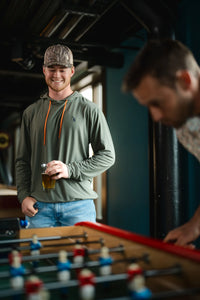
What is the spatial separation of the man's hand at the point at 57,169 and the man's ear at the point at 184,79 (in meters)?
0.97

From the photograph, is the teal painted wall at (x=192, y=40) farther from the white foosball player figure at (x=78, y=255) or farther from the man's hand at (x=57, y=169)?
the white foosball player figure at (x=78, y=255)

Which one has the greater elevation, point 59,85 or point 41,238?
point 59,85

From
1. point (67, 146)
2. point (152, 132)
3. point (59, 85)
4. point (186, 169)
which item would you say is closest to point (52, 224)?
point (67, 146)

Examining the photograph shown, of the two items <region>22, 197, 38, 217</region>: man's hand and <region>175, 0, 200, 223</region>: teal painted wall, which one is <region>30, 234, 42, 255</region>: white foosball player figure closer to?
<region>22, 197, 38, 217</region>: man's hand

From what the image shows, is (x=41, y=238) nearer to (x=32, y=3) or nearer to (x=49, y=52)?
(x=49, y=52)

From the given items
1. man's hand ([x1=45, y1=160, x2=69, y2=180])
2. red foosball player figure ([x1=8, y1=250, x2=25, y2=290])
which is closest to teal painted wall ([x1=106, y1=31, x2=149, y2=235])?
man's hand ([x1=45, y1=160, x2=69, y2=180])

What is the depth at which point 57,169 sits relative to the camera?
207 cm

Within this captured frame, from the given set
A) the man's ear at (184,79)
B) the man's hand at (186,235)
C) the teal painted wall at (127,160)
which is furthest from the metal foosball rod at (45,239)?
the teal painted wall at (127,160)

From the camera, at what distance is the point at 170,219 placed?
324 cm

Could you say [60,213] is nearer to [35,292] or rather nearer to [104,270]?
[104,270]

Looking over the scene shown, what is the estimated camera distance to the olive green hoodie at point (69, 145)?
7.27 feet

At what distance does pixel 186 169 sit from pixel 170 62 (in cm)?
253

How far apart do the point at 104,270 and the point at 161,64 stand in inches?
29.9

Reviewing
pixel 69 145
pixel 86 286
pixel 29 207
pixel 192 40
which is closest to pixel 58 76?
pixel 69 145
